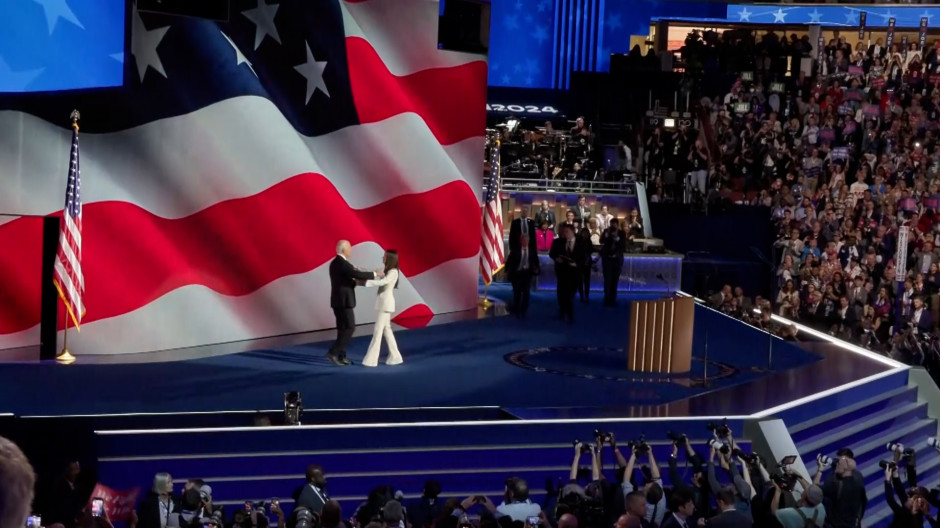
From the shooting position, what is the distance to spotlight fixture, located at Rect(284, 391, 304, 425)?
1214cm

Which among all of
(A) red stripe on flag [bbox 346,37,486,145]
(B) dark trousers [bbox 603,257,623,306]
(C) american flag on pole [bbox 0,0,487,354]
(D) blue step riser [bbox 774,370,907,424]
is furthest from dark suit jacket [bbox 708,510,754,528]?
(B) dark trousers [bbox 603,257,623,306]

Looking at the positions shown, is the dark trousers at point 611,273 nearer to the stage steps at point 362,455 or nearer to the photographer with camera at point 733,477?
the stage steps at point 362,455

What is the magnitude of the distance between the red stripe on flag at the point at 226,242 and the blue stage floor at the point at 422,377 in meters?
1.06

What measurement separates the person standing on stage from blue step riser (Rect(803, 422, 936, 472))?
21.2 feet

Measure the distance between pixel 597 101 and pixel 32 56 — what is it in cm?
1798

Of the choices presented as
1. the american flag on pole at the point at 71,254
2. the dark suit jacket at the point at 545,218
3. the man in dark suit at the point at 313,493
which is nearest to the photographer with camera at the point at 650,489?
the man in dark suit at the point at 313,493

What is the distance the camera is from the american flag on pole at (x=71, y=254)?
14273mm

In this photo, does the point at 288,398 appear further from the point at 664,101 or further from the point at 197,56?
the point at 664,101

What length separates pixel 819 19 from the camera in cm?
3469

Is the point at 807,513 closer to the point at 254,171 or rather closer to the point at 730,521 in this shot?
the point at 730,521

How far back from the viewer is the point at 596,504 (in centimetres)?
1003

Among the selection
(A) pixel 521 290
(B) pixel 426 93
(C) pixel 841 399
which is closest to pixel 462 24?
(B) pixel 426 93

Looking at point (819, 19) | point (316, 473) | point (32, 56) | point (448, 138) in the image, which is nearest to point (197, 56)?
point (32, 56)

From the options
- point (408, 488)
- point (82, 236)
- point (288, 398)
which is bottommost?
point (408, 488)
